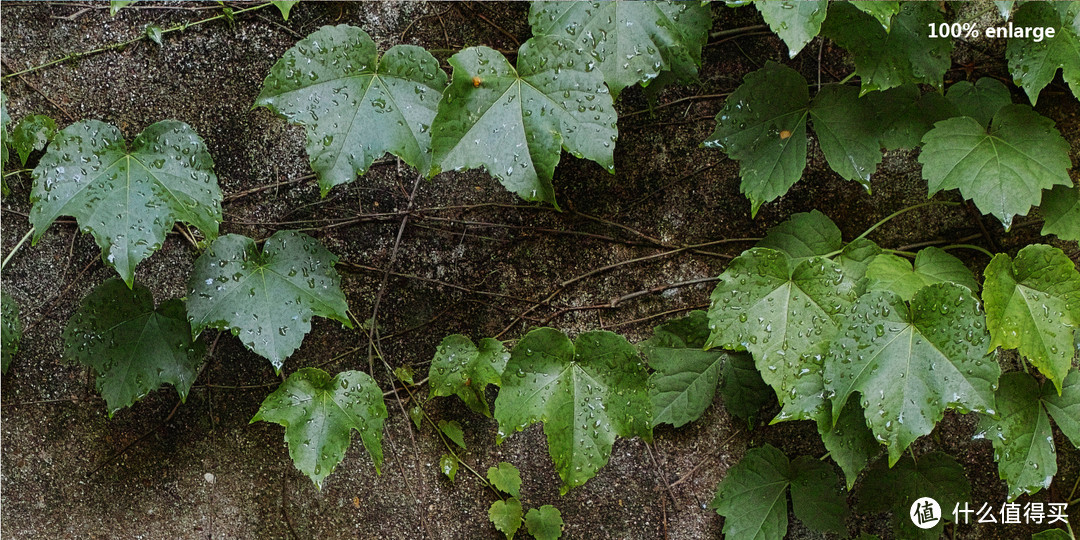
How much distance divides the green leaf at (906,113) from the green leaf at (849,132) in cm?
2

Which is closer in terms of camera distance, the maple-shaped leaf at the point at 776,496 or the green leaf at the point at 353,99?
the green leaf at the point at 353,99

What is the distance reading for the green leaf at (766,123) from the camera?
1.70 metres

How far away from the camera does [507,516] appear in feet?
6.72

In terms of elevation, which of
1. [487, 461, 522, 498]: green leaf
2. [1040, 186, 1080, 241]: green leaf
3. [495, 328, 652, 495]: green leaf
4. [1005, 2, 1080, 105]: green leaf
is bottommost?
[487, 461, 522, 498]: green leaf

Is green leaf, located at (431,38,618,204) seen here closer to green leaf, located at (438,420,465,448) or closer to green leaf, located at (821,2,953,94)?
green leaf, located at (821,2,953,94)

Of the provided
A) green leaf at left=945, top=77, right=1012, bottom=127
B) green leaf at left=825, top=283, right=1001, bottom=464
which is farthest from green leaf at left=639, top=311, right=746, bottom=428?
green leaf at left=945, top=77, right=1012, bottom=127

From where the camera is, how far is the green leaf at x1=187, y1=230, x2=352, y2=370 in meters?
1.67

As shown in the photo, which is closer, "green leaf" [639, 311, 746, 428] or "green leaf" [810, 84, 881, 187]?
"green leaf" [810, 84, 881, 187]

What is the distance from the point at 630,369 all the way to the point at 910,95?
1.04 meters

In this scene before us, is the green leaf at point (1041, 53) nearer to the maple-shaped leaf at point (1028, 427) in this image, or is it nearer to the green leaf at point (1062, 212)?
the green leaf at point (1062, 212)

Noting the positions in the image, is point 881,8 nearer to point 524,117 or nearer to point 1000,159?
point 1000,159

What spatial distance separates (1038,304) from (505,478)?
153 centimetres

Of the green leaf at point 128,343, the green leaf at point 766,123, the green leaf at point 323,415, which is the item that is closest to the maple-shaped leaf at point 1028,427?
the green leaf at point 766,123

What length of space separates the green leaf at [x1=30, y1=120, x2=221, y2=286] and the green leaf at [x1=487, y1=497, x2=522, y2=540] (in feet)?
3.85
